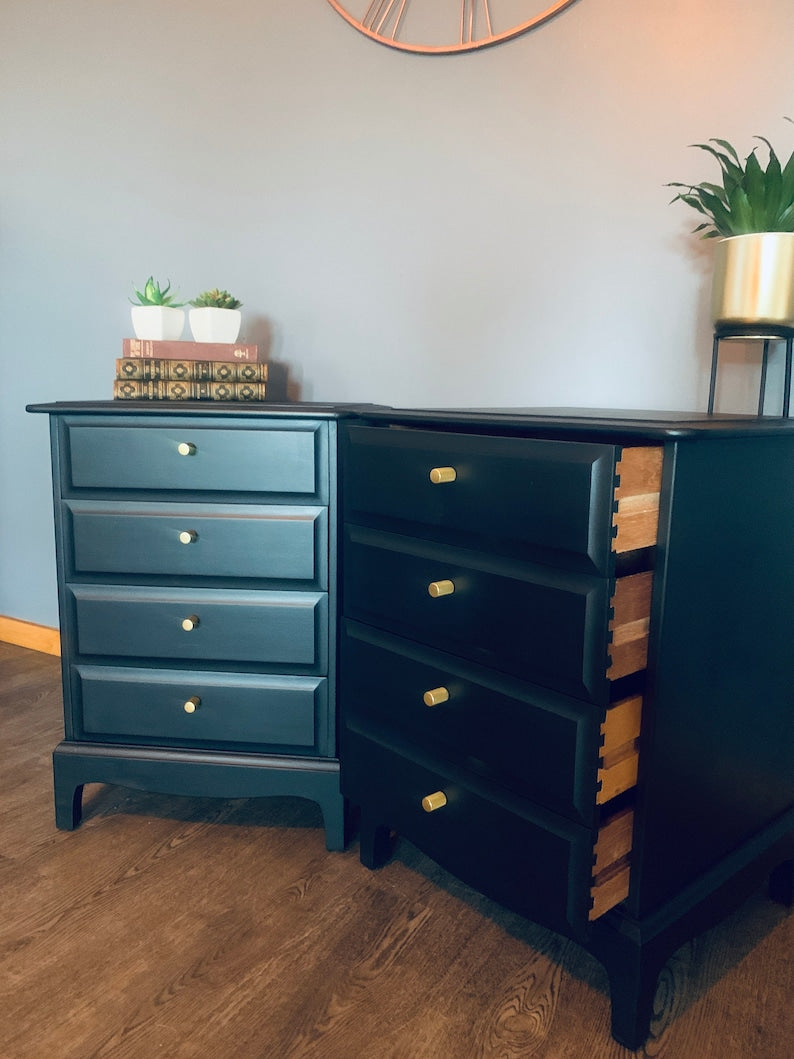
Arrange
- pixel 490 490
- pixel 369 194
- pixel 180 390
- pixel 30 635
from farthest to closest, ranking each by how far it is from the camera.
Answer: pixel 30 635, pixel 369 194, pixel 180 390, pixel 490 490

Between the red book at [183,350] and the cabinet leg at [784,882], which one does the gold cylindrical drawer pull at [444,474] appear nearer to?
the red book at [183,350]

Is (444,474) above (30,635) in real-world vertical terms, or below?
above

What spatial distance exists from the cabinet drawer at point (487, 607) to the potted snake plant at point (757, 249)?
0.52 metres

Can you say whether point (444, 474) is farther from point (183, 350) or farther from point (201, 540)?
point (183, 350)

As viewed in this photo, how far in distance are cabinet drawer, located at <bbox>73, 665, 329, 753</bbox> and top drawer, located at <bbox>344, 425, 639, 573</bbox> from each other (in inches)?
13.9

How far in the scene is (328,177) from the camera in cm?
176

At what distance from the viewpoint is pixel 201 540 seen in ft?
4.46

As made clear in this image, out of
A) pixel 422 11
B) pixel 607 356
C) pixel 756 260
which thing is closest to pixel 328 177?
pixel 422 11

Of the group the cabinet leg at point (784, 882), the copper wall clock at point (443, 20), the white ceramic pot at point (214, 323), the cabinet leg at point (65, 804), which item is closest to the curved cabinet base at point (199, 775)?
the cabinet leg at point (65, 804)

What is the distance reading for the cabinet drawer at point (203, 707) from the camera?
138 centimetres

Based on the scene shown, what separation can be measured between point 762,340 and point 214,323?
0.99 meters

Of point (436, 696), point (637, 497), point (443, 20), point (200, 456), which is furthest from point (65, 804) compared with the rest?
point (443, 20)

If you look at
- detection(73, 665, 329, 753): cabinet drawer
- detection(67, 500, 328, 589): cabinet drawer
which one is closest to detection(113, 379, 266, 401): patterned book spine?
detection(67, 500, 328, 589): cabinet drawer

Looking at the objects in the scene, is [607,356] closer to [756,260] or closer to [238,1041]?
[756,260]
